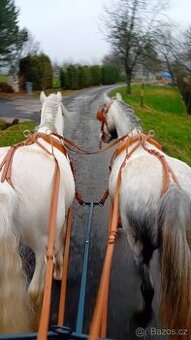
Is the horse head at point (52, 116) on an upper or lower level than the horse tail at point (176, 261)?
upper

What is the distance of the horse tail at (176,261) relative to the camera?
3.03 meters

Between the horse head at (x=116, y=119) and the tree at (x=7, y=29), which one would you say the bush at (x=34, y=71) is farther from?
the horse head at (x=116, y=119)

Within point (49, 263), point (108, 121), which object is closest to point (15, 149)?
point (49, 263)

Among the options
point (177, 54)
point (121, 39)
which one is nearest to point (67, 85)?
point (121, 39)

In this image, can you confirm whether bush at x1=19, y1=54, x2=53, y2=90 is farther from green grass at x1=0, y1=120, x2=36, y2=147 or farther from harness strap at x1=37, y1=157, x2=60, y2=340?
harness strap at x1=37, y1=157, x2=60, y2=340

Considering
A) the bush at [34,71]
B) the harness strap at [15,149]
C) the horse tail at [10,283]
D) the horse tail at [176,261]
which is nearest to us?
the horse tail at [10,283]

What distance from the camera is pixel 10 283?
9.23 feet

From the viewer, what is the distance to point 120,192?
3.74 metres

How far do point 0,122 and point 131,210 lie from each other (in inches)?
483

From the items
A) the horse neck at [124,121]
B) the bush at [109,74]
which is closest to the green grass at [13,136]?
the horse neck at [124,121]

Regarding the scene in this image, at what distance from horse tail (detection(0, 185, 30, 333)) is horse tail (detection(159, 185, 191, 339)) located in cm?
106

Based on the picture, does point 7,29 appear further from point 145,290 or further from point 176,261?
point 176,261

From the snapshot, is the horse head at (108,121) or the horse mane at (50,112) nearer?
the horse mane at (50,112)

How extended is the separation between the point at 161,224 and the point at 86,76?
4583 centimetres
